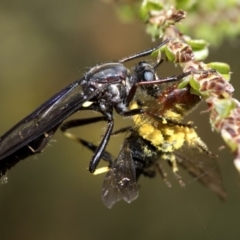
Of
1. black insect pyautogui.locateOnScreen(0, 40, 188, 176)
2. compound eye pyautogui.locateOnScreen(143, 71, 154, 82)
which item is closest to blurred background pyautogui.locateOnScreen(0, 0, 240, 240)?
black insect pyautogui.locateOnScreen(0, 40, 188, 176)

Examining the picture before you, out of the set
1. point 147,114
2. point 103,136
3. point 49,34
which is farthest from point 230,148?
point 49,34

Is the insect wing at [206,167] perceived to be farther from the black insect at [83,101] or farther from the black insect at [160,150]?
the black insect at [83,101]

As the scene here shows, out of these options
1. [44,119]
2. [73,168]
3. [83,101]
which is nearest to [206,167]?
[83,101]

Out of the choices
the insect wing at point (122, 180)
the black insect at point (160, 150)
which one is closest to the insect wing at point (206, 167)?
the black insect at point (160, 150)

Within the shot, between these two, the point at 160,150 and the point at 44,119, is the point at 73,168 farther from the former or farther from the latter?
the point at 160,150

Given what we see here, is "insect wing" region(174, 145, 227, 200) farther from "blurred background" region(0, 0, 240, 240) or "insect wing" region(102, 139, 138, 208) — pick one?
"blurred background" region(0, 0, 240, 240)

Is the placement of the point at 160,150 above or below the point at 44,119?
below

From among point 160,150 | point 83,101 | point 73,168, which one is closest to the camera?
point 160,150

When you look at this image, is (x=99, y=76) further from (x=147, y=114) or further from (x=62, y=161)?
(x=62, y=161)
